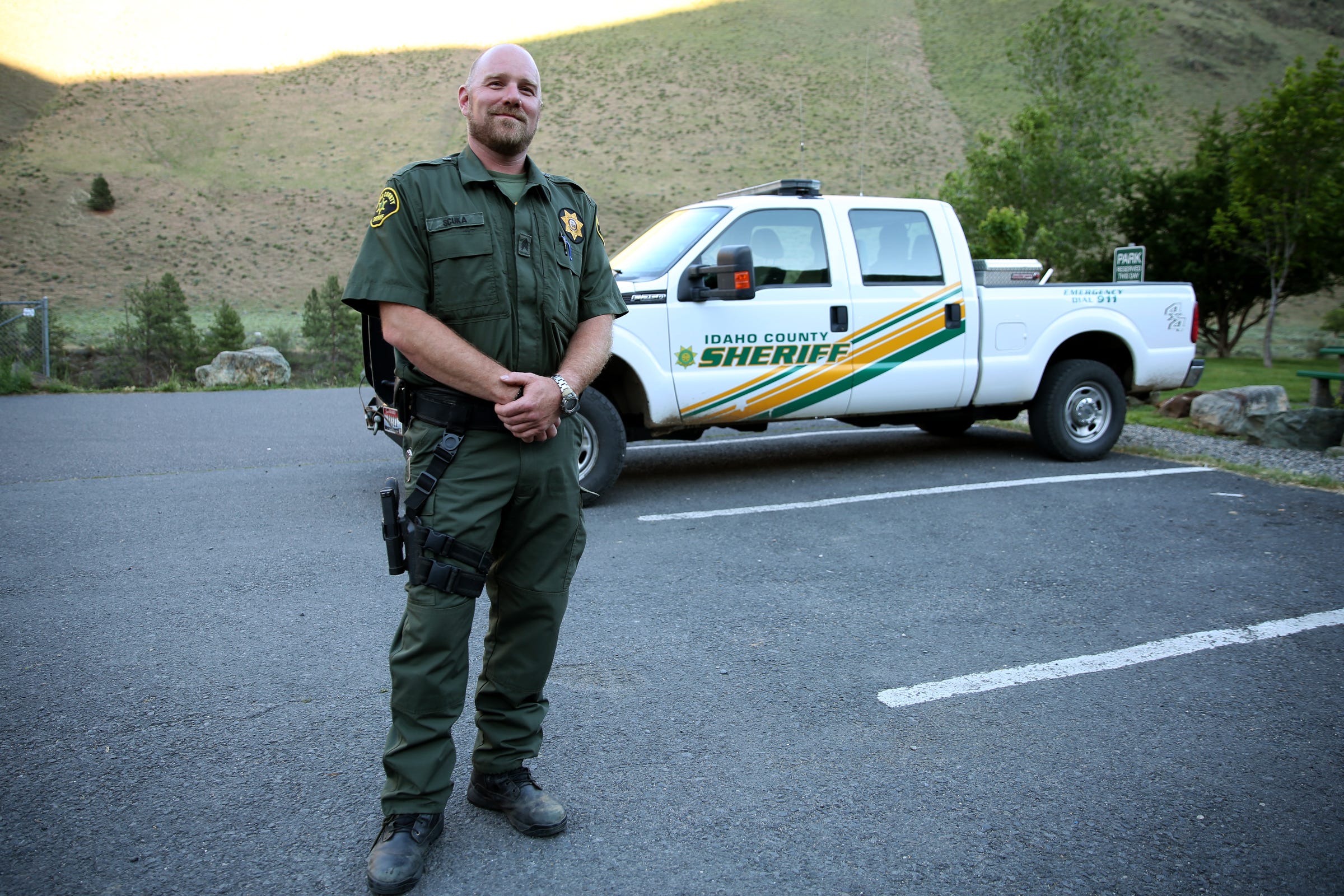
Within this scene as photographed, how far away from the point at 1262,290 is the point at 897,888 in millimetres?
29456

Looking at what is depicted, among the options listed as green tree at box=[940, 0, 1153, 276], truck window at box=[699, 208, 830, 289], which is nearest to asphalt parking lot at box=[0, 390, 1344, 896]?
truck window at box=[699, 208, 830, 289]

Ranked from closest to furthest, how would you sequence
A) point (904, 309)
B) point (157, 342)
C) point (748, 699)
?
1. point (748, 699)
2. point (904, 309)
3. point (157, 342)

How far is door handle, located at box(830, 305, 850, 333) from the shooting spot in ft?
22.0

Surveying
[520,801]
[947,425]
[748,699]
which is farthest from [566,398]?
[947,425]

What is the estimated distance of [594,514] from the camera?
6.12 meters

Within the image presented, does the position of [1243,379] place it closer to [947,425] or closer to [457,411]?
[947,425]

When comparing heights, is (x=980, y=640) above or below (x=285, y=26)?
below

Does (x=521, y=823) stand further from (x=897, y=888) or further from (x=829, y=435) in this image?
(x=829, y=435)

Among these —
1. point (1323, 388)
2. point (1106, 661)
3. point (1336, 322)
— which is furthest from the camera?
point (1336, 322)

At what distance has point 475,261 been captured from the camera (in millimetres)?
2420

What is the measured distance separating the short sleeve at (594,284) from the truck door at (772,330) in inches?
140

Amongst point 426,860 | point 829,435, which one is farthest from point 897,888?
point 829,435

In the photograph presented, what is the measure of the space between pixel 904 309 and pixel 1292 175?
2047 cm

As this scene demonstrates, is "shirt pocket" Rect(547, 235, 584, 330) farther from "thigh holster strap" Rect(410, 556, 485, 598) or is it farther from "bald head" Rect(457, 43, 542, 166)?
"thigh holster strap" Rect(410, 556, 485, 598)
